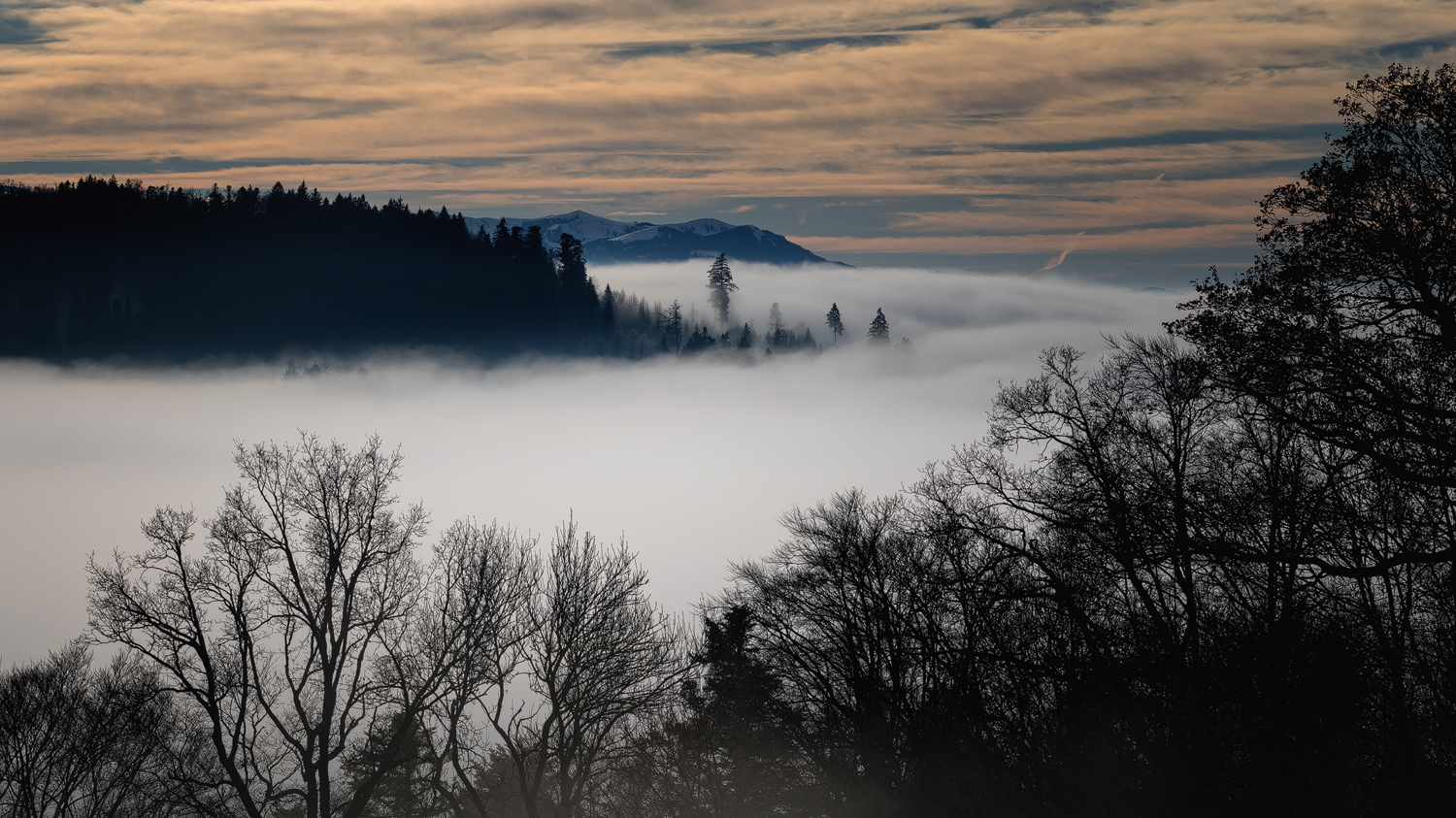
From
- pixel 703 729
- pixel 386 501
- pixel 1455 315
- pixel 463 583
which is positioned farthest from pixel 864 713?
pixel 1455 315

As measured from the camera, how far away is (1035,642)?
25844mm

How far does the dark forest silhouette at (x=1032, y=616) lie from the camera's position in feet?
52.0

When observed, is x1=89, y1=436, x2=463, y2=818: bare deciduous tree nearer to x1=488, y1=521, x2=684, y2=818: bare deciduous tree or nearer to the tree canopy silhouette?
x1=488, y1=521, x2=684, y2=818: bare deciduous tree

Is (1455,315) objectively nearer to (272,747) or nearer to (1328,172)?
(1328,172)

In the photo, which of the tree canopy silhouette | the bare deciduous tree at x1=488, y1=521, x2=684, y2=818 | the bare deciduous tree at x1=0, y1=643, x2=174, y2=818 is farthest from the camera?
the bare deciduous tree at x1=0, y1=643, x2=174, y2=818

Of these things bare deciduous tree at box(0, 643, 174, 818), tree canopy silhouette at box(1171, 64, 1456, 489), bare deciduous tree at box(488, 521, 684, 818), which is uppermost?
tree canopy silhouette at box(1171, 64, 1456, 489)

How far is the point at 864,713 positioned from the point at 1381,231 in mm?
20113

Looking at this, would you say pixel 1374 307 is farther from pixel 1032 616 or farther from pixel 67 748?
pixel 67 748

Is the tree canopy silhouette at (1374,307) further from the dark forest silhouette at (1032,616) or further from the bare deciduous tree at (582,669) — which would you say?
the bare deciduous tree at (582,669)

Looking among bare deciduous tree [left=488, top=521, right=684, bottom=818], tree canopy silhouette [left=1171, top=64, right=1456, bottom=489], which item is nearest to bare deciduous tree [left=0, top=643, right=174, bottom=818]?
bare deciduous tree [left=488, top=521, right=684, bottom=818]

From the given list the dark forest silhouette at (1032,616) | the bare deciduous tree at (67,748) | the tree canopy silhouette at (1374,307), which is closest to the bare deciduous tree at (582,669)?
the dark forest silhouette at (1032,616)

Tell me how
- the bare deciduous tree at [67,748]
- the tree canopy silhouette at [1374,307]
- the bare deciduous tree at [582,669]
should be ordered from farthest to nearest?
the bare deciduous tree at [67,748]
the bare deciduous tree at [582,669]
the tree canopy silhouette at [1374,307]

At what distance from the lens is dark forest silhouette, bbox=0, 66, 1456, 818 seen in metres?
15.8

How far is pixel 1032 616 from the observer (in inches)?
1067
